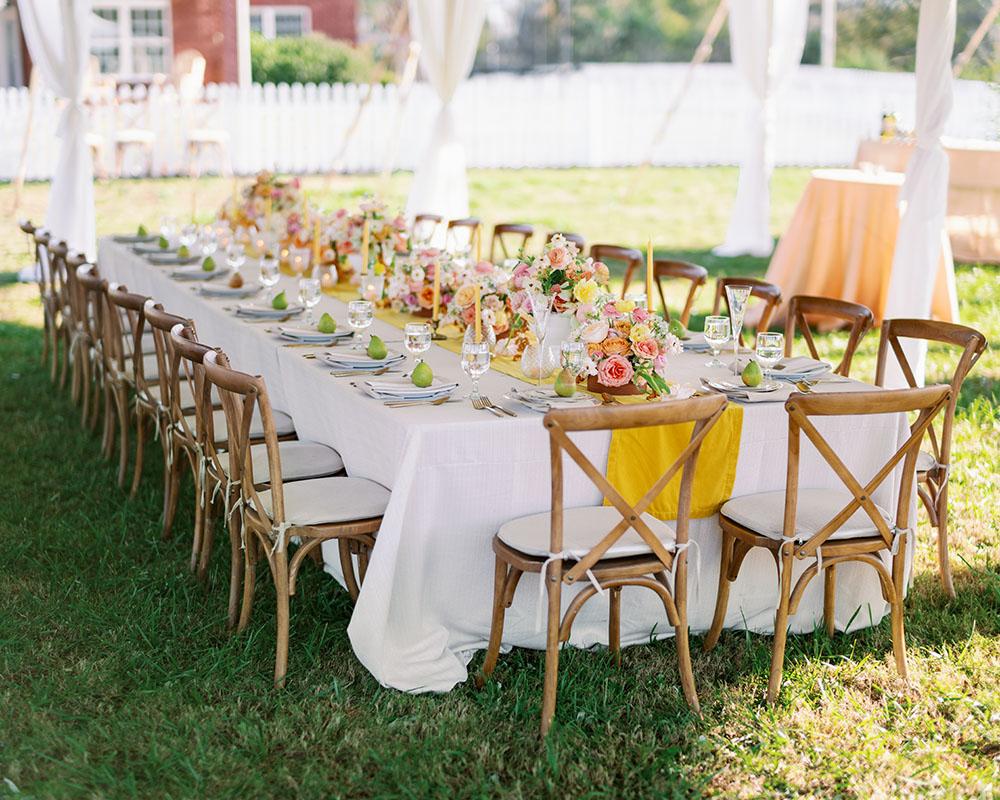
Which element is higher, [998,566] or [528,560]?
[528,560]

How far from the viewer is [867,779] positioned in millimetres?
2814

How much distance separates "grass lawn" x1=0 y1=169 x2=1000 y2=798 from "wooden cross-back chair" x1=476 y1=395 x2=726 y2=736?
17 cm

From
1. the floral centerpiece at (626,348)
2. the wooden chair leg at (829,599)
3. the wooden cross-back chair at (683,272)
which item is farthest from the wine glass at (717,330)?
the wooden cross-back chair at (683,272)

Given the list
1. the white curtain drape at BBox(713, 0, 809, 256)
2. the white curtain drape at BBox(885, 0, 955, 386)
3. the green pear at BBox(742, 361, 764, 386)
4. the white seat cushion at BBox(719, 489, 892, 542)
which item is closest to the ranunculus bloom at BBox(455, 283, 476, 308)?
the green pear at BBox(742, 361, 764, 386)

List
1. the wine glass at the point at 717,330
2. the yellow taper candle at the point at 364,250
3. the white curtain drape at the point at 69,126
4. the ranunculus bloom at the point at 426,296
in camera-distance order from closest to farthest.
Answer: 1. the wine glass at the point at 717,330
2. the ranunculus bloom at the point at 426,296
3. the yellow taper candle at the point at 364,250
4. the white curtain drape at the point at 69,126

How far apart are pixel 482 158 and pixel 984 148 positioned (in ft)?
25.7

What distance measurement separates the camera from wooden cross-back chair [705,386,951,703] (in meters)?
2.87

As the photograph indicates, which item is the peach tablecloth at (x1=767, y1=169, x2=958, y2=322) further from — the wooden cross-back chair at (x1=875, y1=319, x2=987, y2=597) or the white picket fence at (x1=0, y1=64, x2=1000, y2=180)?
the white picket fence at (x1=0, y1=64, x2=1000, y2=180)

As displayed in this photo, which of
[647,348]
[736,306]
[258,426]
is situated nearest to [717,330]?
[736,306]

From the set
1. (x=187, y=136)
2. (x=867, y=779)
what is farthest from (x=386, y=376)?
(x=187, y=136)

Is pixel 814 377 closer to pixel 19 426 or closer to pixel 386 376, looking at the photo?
pixel 386 376

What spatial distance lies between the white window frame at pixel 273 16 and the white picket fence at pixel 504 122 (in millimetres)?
4138

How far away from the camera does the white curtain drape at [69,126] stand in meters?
8.61

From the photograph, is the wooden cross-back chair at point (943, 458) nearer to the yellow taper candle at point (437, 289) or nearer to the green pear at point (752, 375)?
the green pear at point (752, 375)
